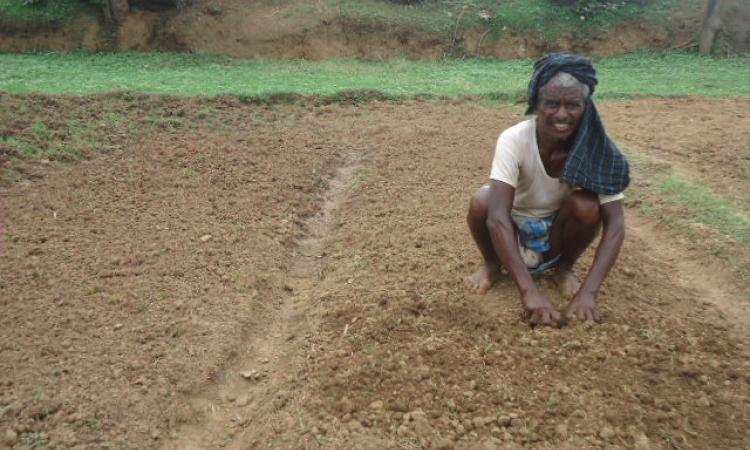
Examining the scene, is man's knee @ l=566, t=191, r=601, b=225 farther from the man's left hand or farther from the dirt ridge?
the dirt ridge

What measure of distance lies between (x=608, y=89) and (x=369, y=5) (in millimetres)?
6343

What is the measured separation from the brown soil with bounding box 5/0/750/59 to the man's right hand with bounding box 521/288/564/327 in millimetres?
10709

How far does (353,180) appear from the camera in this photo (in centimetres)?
619

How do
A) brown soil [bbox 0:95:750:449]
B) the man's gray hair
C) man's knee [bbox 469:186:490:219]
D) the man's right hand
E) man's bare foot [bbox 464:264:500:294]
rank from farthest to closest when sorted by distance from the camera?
1. man's bare foot [bbox 464:264:500:294]
2. man's knee [bbox 469:186:490:219]
3. the man's right hand
4. the man's gray hair
5. brown soil [bbox 0:95:750:449]

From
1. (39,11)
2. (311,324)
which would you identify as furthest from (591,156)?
(39,11)

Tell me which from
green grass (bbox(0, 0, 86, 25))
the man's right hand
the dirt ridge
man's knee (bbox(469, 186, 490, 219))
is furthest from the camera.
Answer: green grass (bbox(0, 0, 86, 25))

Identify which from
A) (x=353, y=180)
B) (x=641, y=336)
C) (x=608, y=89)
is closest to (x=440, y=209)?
(x=353, y=180)

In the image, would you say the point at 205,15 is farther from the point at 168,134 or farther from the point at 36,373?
the point at 36,373

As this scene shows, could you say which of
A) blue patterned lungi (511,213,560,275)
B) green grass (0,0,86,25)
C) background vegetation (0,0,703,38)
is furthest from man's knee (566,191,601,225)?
green grass (0,0,86,25)

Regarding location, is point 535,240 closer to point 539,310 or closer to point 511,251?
point 511,251

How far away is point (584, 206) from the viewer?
328 cm

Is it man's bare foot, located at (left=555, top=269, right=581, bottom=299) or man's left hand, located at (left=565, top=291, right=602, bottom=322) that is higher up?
man's left hand, located at (left=565, top=291, right=602, bottom=322)

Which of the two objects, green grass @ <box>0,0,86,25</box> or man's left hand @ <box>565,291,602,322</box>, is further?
green grass @ <box>0,0,86,25</box>

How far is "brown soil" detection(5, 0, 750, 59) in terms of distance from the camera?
12.6 meters
